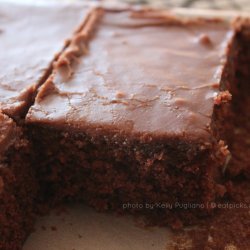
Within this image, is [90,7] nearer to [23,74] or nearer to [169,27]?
[169,27]

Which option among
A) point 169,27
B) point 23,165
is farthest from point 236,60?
point 23,165

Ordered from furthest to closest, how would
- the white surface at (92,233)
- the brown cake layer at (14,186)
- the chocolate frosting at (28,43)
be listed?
the chocolate frosting at (28,43), the white surface at (92,233), the brown cake layer at (14,186)

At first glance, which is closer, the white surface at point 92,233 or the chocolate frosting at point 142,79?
the chocolate frosting at point 142,79

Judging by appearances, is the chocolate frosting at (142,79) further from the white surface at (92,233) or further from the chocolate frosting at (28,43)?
the white surface at (92,233)

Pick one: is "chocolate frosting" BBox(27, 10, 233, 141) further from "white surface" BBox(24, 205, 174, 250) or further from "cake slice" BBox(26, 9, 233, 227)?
"white surface" BBox(24, 205, 174, 250)

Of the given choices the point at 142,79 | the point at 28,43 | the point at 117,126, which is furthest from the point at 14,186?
the point at 28,43

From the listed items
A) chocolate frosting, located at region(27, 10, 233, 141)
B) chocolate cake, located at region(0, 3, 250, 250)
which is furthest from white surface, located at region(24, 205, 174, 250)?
chocolate frosting, located at region(27, 10, 233, 141)

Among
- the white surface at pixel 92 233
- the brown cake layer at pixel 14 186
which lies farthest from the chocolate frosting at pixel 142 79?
the white surface at pixel 92 233
